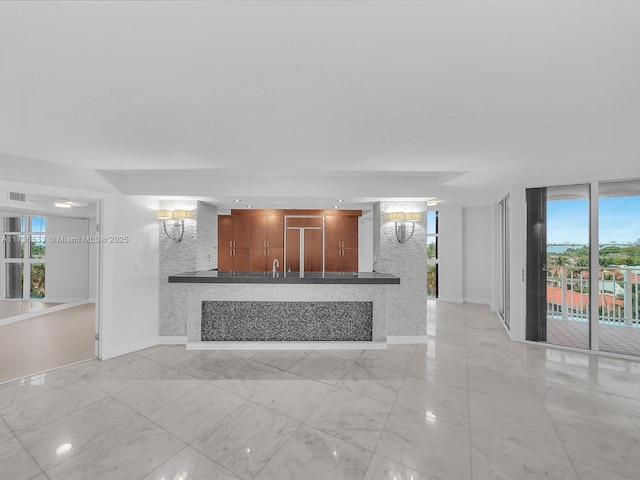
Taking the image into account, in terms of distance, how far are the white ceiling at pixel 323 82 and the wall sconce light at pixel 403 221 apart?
42.8 inches

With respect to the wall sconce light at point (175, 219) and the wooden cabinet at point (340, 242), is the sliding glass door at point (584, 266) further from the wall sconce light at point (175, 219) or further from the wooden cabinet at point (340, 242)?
the wall sconce light at point (175, 219)

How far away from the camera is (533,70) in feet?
4.96

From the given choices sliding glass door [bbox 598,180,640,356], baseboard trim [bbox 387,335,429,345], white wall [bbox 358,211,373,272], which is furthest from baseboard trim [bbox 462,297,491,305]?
baseboard trim [bbox 387,335,429,345]

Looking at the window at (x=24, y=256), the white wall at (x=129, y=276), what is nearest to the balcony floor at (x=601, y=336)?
the white wall at (x=129, y=276)

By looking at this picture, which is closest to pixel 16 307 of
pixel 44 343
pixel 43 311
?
pixel 43 311

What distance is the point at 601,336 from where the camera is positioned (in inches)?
169

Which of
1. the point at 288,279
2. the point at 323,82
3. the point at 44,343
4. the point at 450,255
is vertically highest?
the point at 323,82

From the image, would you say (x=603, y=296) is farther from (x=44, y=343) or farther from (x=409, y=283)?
(x=44, y=343)

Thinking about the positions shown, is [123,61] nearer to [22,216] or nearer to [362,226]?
[362,226]

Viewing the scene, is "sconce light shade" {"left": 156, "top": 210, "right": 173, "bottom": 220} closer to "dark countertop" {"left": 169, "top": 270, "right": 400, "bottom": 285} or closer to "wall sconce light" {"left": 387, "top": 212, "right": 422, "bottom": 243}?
"dark countertop" {"left": 169, "top": 270, "right": 400, "bottom": 285}

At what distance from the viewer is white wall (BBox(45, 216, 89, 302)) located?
6.47 m

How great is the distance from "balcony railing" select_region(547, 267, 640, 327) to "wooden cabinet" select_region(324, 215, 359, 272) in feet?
11.6

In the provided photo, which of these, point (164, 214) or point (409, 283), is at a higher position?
point (164, 214)

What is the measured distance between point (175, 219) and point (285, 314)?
2131mm
